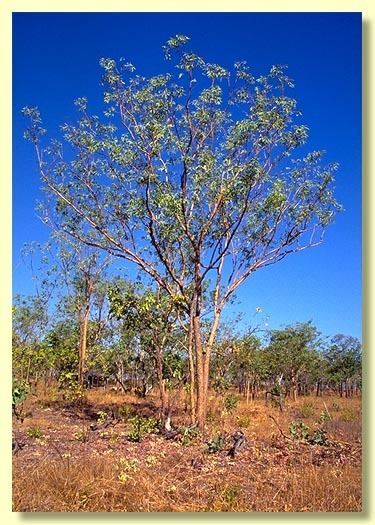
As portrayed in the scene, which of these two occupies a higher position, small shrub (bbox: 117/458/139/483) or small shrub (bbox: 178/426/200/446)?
small shrub (bbox: 117/458/139/483)

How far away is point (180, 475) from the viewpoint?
4.39m

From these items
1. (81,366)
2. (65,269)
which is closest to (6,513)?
(81,366)

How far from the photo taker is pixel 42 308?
1217 centimetres

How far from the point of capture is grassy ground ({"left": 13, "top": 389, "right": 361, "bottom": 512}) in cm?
391

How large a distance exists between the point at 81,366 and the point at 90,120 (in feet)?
18.6

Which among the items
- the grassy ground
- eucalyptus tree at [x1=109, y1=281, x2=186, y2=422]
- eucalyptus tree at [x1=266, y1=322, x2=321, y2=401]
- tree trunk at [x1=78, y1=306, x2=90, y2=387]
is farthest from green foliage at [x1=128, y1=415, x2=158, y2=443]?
eucalyptus tree at [x1=266, y1=322, x2=321, y2=401]

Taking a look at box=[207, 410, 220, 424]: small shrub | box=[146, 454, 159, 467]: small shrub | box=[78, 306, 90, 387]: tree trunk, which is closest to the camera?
box=[146, 454, 159, 467]: small shrub

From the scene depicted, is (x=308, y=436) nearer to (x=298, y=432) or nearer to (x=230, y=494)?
(x=298, y=432)

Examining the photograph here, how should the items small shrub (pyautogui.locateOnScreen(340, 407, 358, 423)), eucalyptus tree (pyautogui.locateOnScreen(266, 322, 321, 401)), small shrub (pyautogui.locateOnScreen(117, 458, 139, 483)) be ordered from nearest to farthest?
small shrub (pyautogui.locateOnScreen(117, 458, 139, 483)), small shrub (pyautogui.locateOnScreen(340, 407, 358, 423)), eucalyptus tree (pyautogui.locateOnScreen(266, 322, 321, 401))

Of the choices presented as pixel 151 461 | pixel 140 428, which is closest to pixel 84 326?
pixel 140 428

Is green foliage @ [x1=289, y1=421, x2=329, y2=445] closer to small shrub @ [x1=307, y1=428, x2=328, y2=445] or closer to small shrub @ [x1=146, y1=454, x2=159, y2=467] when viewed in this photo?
small shrub @ [x1=307, y1=428, x2=328, y2=445]

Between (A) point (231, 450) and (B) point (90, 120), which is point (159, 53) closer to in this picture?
(B) point (90, 120)

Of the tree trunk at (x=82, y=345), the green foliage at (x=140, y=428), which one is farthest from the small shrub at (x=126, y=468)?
the tree trunk at (x=82, y=345)

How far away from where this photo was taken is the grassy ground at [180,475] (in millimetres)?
3908
